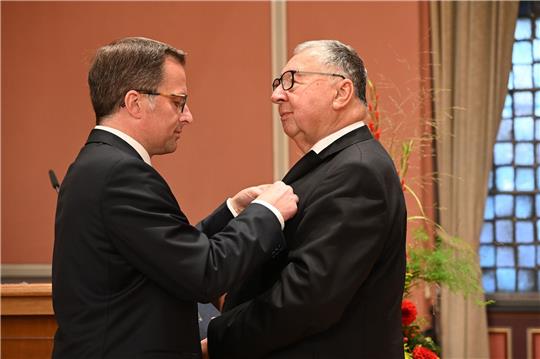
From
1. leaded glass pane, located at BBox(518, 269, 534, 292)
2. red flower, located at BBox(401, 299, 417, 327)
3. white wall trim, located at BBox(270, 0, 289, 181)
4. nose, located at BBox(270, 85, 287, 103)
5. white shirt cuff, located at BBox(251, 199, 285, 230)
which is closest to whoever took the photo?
white shirt cuff, located at BBox(251, 199, 285, 230)

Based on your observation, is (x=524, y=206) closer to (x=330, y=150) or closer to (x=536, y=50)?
(x=536, y=50)

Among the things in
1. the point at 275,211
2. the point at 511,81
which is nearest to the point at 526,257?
the point at 511,81

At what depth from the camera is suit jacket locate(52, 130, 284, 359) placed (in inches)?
84.4

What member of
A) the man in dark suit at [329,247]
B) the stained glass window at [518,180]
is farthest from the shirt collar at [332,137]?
the stained glass window at [518,180]

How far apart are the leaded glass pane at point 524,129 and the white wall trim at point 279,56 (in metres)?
1.56

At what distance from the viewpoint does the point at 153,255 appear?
213cm

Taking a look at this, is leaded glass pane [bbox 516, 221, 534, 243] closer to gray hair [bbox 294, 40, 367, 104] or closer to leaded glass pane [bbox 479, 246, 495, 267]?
leaded glass pane [bbox 479, 246, 495, 267]

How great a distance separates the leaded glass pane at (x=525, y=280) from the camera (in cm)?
580

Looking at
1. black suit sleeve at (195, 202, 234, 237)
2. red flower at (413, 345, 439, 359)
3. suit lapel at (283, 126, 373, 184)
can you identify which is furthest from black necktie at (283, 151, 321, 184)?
red flower at (413, 345, 439, 359)

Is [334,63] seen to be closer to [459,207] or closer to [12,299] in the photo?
[12,299]

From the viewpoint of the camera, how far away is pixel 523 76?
580 cm

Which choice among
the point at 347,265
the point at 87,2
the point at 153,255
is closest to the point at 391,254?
the point at 347,265

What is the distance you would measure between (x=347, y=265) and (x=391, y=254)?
18cm

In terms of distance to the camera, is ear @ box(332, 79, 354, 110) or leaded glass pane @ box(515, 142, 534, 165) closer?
ear @ box(332, 79, 354, 110)
